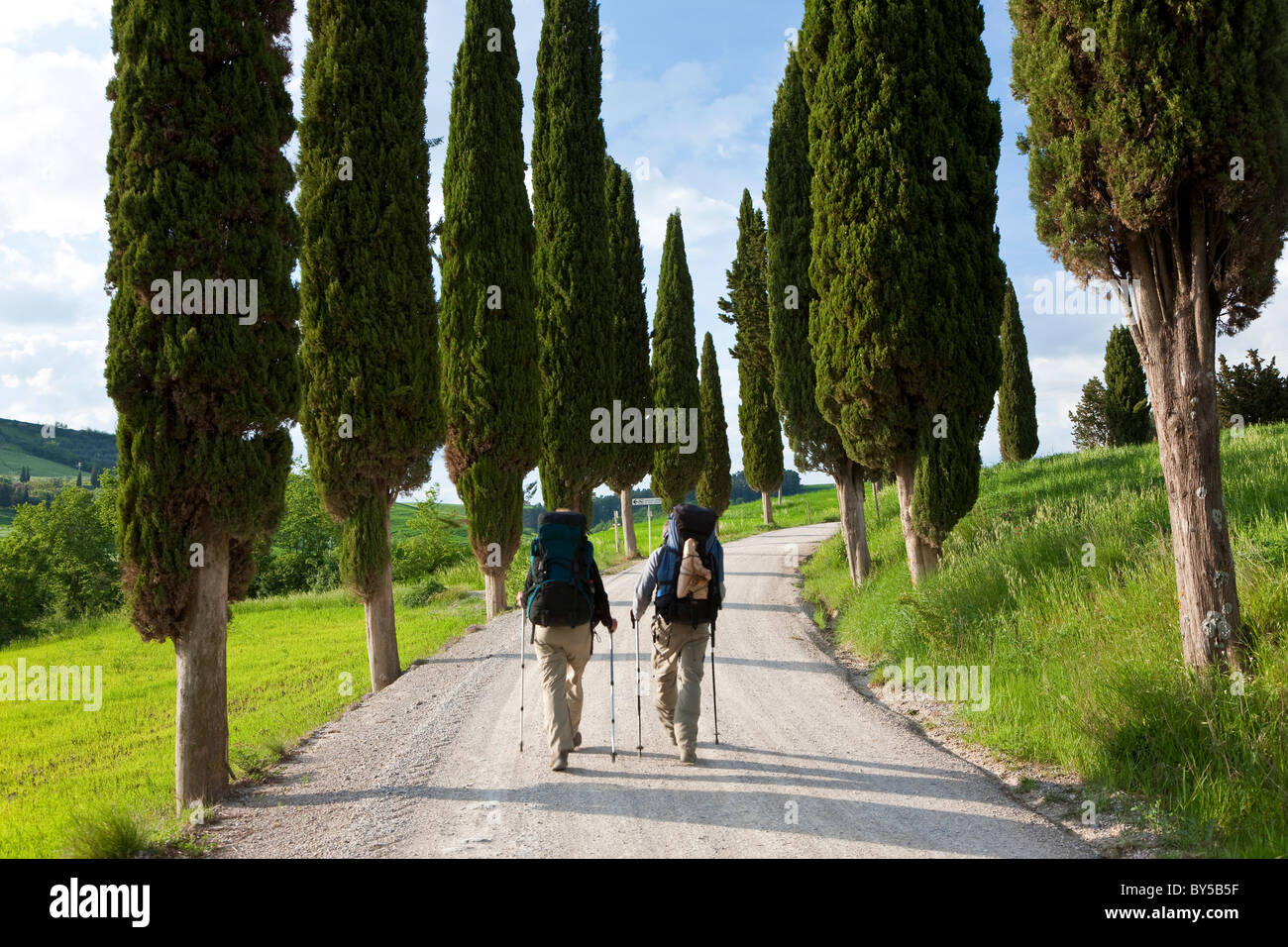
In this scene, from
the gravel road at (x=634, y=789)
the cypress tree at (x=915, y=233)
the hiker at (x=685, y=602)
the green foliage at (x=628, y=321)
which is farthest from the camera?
the green foliage at (x=628, y=321)

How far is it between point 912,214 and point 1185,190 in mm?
5272

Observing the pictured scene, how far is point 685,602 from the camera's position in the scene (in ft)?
20.8

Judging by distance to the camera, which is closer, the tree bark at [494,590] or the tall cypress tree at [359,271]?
the tall cypress tree at [359,271]

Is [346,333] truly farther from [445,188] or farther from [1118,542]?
[1118,542]

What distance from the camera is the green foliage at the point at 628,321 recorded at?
25.4 metres

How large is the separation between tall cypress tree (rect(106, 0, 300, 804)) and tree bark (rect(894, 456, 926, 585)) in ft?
29.4

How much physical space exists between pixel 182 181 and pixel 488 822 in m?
6.14

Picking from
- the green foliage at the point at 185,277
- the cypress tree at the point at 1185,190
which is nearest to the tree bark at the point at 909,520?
the cypress tree at the point at 1185,190

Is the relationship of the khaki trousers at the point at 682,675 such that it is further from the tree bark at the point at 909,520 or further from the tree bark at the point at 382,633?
the tree bark at the point at 382,633

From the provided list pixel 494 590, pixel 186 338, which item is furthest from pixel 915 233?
pixel 494 590

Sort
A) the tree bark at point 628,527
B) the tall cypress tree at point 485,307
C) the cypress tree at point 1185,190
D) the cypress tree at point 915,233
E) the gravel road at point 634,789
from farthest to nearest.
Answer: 1. the tree bark at point 628,527
2. the tall cypress tree at point 485,307
3. the cypress tree at point 915,233
4. the cypress tree at point 1185,190
5. the gravel road at point 634,789

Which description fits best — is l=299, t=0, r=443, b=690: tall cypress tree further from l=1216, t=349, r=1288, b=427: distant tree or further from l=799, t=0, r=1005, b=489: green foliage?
l=1216, t=349, r=1288, b=427: distant tree

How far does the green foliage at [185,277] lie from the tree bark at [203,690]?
0.14 m

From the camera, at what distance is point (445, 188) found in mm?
16469
